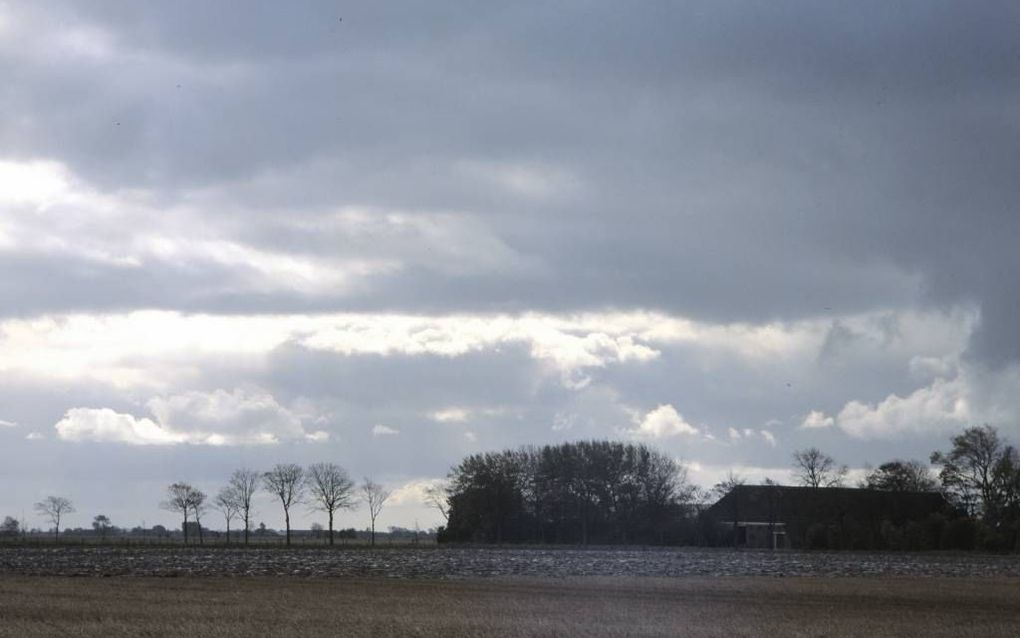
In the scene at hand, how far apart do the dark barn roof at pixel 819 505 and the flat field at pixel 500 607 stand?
8994 cm

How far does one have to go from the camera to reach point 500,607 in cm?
4134

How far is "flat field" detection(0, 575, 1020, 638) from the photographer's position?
110 feet

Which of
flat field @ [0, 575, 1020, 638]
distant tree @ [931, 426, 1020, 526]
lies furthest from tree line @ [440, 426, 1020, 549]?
flat field @ [0, 575, 1020, 638]

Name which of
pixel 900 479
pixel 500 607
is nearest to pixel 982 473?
pixel 900 479

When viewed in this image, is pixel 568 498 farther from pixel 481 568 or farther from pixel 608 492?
pixel 481 568

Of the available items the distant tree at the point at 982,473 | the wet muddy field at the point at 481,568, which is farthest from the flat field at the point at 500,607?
the distant tree at the point at 982,473

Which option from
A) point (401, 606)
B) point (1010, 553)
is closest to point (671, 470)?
point (1010, 553)

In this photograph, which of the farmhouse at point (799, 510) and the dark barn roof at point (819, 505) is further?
the dark barn roof at point (819, 505)

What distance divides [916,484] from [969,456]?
14.2m

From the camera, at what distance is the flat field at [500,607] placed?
3356cm

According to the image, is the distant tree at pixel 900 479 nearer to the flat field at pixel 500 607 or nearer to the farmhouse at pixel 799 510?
the farmhouse at pixel 799 510

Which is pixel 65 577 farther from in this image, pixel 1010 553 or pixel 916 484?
pixel 916 484

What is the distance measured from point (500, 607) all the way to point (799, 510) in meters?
118

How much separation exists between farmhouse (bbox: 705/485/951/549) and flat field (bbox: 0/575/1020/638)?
8741 cm
